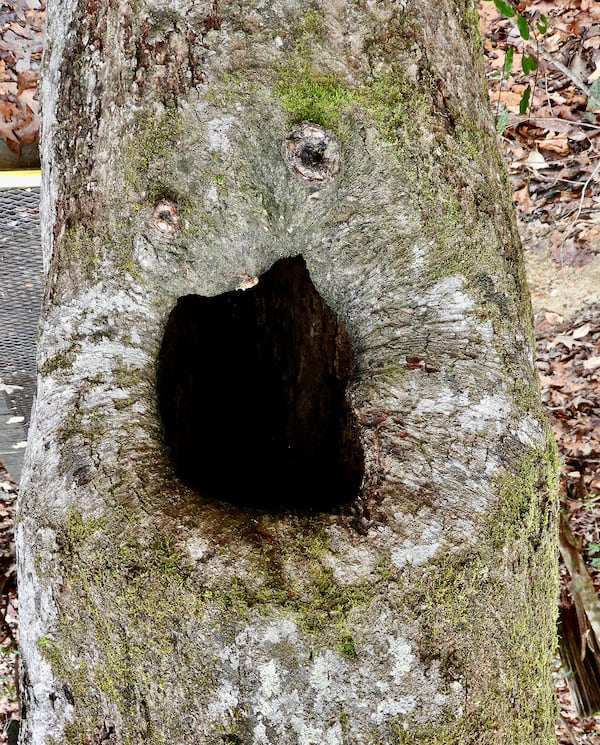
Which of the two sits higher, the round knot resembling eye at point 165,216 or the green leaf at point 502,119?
the green leaf at point 502,119

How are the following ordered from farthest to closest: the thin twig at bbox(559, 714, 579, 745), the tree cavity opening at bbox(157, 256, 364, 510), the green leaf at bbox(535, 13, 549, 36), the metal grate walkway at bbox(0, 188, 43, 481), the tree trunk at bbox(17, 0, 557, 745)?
1. the thin twig at bbox(559, 714, 579, 745)
2. the metal grate walkway at bbox(0, 188, 43, 481)
3. the green leaf at bbox(535, 13, 549, 36)
4. the tree cavity opening at bbox(157, 256, 364, 510)
5. the tree trunk at bbox(17, 0, 557, 745)

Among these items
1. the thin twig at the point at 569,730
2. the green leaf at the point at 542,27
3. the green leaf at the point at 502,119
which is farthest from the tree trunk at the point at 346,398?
the thin twig at the point at 569,730

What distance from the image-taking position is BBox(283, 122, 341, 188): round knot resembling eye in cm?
126

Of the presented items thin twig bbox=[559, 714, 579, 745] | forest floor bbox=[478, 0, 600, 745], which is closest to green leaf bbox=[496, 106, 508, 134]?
forest floor bbox=[478, 0, 600, 745]

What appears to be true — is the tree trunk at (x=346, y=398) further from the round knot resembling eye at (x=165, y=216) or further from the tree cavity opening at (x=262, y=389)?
the tree cavity opening at (x=262, y=389)

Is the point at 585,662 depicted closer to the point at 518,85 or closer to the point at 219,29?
the point at 518,85

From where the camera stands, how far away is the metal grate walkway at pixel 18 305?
2340 millimetres

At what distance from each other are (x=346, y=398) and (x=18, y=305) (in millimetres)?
1836

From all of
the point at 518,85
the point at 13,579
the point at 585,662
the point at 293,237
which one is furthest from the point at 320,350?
the point at 13,579

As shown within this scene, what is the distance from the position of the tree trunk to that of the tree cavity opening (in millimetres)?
306

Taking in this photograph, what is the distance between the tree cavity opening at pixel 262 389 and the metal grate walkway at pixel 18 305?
2.85ft

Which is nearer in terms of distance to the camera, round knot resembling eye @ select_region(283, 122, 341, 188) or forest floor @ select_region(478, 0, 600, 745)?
round knot resembling eye @ select_region(283, 122, 341, 188)

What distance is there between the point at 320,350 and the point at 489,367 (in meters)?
0.76

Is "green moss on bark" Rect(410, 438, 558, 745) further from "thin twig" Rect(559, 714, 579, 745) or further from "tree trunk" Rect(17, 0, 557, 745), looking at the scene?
"thin twig" Rect(559, 714, 579, 745)
